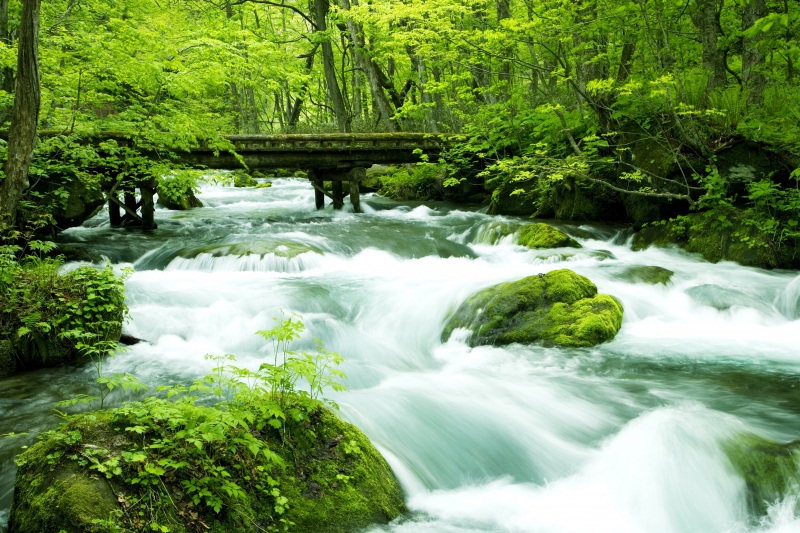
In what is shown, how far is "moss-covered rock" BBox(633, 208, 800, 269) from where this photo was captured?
9.49 meters

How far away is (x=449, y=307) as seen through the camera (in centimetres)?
816

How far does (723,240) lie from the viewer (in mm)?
10273

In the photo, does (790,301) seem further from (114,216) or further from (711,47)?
(114,216)

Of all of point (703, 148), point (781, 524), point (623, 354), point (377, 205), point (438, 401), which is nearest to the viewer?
point (781, 524)

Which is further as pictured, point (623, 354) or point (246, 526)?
point (623, 354)

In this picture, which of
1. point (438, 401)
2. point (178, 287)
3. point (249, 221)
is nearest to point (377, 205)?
point (249, 221)

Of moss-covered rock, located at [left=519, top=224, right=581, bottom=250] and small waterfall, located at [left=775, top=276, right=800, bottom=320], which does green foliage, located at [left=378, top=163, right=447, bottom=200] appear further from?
small waterfall, located at [left=775, top=276, right=800, bottom=320]

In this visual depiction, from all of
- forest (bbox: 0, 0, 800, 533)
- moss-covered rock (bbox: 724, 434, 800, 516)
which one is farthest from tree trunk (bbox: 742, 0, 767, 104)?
moss-covered rock (bbox: 724, 434, 800, 516)

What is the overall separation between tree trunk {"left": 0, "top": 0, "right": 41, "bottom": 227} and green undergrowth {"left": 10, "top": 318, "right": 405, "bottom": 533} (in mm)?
5448

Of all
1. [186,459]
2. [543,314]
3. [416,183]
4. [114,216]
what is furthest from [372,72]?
[186,459]

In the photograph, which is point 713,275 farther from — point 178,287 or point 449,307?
point 178,287

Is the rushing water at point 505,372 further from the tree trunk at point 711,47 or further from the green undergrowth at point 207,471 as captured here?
the tree trunk at point 711,47

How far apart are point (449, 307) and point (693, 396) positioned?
11.2 feet

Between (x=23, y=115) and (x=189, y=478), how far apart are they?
6.28 metres
